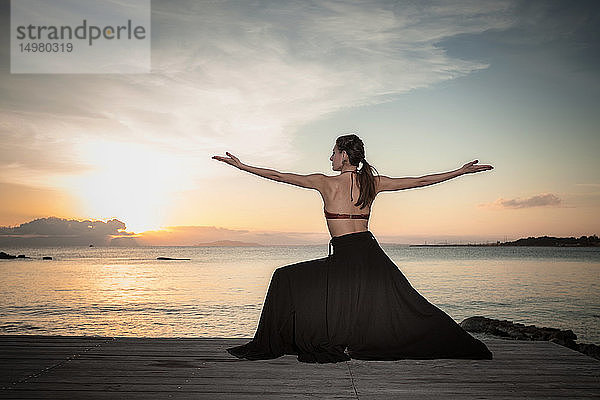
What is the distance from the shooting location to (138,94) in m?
17.6

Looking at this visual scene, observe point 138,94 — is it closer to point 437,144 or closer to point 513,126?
point 437,144

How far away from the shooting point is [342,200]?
4.82m

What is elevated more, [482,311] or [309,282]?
[309,282]

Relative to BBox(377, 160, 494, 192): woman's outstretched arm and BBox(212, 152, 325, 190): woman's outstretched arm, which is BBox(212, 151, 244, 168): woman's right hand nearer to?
BBox(212, 152, 325, 190): woman's outstretched arm

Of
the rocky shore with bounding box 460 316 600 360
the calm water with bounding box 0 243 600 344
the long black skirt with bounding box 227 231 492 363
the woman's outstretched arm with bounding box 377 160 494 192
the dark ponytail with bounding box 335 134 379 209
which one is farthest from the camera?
the calm water with bounding box 0 243 600 344

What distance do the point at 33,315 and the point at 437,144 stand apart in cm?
1280

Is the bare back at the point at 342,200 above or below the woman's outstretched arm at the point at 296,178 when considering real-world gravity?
below

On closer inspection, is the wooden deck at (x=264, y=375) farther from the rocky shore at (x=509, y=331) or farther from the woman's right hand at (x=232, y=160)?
the rocky shore at (x=509, y=331)

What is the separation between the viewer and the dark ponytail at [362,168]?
4.79m

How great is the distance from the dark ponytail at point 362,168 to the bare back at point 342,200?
1.7 inches

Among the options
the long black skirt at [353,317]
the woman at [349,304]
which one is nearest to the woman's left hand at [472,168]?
the woman at [349,304]

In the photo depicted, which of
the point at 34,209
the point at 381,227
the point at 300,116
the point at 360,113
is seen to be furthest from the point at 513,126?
the point at 381,227

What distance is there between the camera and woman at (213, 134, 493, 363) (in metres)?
4.61

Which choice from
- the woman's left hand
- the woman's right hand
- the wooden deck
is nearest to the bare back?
the woman's right hand
